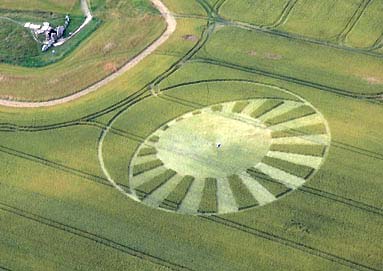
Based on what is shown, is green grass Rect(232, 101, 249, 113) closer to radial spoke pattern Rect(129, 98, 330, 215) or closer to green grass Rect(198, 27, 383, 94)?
radial spoke pattern Rect(129, 98, 330, 215)

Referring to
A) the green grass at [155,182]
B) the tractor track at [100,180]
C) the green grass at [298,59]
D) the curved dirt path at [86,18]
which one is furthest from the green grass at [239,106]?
the curved dirt path at [86,18]

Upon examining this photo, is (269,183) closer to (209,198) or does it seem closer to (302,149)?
(302,149)

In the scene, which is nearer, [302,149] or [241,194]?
[241,194]

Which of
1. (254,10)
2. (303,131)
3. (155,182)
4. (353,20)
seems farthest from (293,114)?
(254,10)

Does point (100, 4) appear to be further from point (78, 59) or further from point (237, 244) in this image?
point (237, 244)

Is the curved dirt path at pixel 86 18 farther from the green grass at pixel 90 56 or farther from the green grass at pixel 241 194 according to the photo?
the green grass at pixel 241 194

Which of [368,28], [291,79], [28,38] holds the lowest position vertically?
[28,38]

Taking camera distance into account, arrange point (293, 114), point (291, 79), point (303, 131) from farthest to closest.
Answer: point (291, 79)
point (293, 114)
point (303, 131)

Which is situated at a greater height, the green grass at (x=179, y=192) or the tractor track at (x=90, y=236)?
the green grass at (x=179, y=192)
